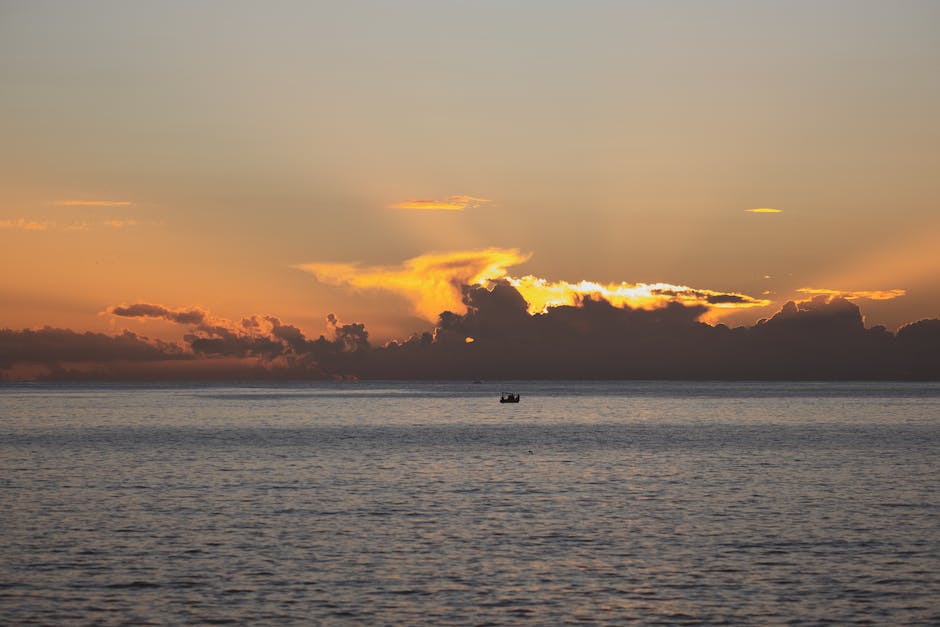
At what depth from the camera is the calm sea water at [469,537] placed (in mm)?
36438

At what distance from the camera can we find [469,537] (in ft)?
163

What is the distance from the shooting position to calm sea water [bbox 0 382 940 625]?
3644 cm

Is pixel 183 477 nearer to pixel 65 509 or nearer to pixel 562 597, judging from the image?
pixel 65 509

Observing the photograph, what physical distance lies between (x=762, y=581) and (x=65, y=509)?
126 ft

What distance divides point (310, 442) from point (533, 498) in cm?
6131

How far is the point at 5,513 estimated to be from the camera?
5759 cm

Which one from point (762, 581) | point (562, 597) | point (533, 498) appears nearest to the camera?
point (562, 597)

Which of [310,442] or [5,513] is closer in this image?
[5,513]

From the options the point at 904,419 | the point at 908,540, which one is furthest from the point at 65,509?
the point at 904,419

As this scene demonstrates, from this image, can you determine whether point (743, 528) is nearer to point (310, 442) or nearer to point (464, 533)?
point (464, 533)

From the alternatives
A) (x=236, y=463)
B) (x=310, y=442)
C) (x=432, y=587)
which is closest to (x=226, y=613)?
(x=432, y=587)

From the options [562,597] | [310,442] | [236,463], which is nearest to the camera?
[562,597]

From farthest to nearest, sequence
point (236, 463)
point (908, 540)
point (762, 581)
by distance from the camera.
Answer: point (236, 463) → point (908, 540) → point (762, 581)

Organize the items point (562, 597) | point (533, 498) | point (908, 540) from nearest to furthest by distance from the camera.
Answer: point (562, 597) < point (908, 540) < point (533, 498)
